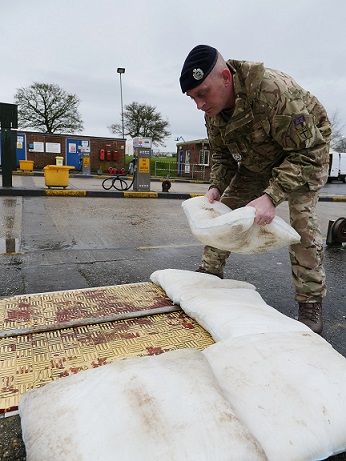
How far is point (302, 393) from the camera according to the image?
1.00 m

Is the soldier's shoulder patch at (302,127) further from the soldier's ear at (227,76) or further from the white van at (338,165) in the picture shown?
the white van at (338,165)

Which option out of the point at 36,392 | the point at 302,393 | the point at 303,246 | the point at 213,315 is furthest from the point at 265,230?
the point at 36,392

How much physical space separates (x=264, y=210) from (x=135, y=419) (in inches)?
41.4

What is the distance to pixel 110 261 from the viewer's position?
3107mm

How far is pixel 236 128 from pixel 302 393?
1246mm

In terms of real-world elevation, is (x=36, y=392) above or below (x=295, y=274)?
below

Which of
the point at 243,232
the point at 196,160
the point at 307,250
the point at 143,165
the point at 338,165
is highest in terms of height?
the point at 196,160

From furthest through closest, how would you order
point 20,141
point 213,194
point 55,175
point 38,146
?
point 38,146, point 20,141, point 55,175, point 213,194

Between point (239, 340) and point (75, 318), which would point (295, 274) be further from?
point (75, 318)

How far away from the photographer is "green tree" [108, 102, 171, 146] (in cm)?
2761

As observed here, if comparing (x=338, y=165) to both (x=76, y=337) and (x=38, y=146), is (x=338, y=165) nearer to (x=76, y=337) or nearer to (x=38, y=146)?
(x=38, y=146)

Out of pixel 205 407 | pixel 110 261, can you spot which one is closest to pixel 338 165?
pixel 110 261

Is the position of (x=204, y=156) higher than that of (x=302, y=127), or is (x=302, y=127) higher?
(x=204, y=156)

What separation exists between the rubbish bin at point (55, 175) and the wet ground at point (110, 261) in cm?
430
